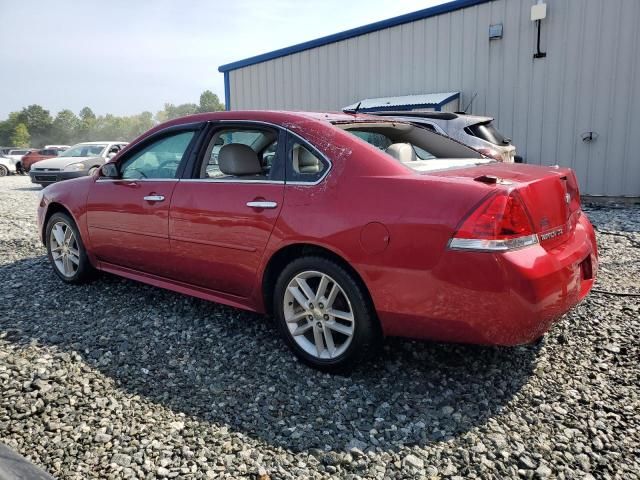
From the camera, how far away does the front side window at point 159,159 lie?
3.79 m

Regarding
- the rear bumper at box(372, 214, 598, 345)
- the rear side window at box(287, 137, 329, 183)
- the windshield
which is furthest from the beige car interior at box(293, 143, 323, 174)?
the windshield

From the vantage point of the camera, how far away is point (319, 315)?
2.95 metres

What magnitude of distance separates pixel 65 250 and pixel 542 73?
9.30 metres

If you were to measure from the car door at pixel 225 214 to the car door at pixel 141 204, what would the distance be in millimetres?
160

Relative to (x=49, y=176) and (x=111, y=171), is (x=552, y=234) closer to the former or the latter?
(x=111, y=171)

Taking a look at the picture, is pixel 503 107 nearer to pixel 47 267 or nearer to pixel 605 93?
pixel 605 93

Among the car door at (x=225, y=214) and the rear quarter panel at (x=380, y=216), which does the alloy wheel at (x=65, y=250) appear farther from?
the rear quarter panel at (x=380, y=216)

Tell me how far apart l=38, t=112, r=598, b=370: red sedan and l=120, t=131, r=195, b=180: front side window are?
0.6 inches

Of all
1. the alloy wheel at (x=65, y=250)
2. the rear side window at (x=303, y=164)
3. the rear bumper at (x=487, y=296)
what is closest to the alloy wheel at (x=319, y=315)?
the rear bumper at (x=487, y=296)

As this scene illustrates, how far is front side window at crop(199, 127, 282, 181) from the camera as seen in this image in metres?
3.29

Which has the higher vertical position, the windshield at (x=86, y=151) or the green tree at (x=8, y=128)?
the green tree at (x=8, y=128)

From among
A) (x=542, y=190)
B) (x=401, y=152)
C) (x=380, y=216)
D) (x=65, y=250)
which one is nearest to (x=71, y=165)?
(x=65, y=250)

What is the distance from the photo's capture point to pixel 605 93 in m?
9.66

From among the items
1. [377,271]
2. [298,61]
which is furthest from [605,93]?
[377,271]
